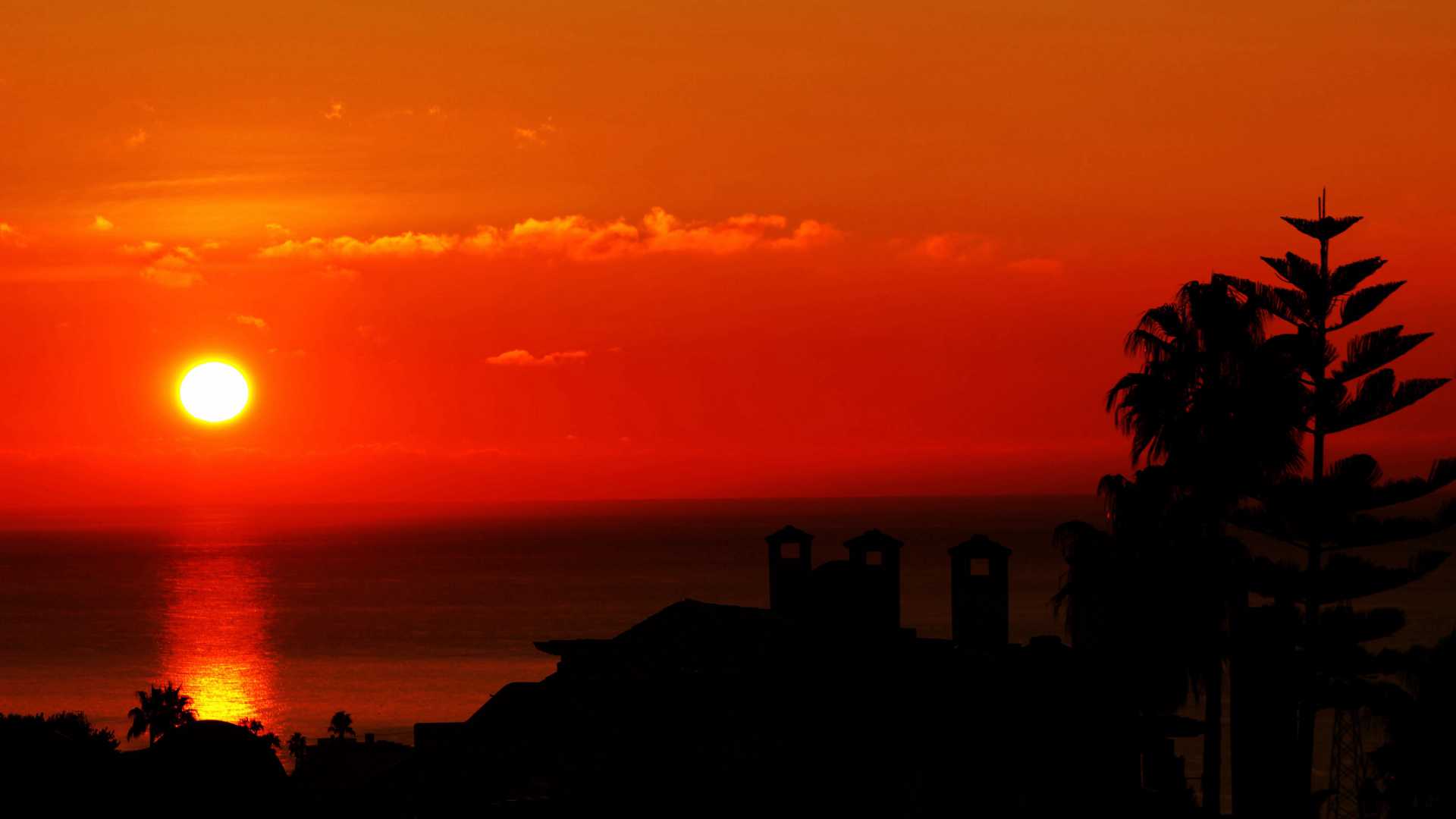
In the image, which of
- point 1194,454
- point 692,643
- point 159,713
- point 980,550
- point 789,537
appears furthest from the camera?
point 159,713

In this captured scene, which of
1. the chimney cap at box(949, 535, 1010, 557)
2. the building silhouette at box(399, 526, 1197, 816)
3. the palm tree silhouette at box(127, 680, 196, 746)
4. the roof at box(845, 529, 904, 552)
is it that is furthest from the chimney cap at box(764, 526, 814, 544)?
the palm tree silhouette at box(127, 680, 196, 746)

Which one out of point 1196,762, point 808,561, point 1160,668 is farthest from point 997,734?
point 1196,762

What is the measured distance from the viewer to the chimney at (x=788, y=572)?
71.7 feet

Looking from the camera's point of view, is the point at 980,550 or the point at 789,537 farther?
the point at 789,537

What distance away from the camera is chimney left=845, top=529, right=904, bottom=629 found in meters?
20.0

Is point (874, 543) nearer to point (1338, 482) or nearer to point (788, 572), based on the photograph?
point (788, 572)

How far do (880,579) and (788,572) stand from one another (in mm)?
4520

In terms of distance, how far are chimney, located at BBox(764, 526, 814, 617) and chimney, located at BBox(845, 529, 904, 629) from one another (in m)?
0.80

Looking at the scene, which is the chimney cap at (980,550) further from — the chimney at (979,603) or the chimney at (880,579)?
the chimney at (880,579)

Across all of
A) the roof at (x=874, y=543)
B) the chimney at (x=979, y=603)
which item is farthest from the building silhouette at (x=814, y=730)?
the roof at (x=874, y=543)

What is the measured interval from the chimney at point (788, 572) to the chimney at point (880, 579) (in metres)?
0.80

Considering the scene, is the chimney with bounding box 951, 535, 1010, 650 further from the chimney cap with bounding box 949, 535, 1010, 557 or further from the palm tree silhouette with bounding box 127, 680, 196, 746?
the palm tree silhouette with bounding box 127, 680, 196, 746

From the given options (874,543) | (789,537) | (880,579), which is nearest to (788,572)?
(789,537)

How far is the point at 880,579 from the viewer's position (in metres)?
20.5
